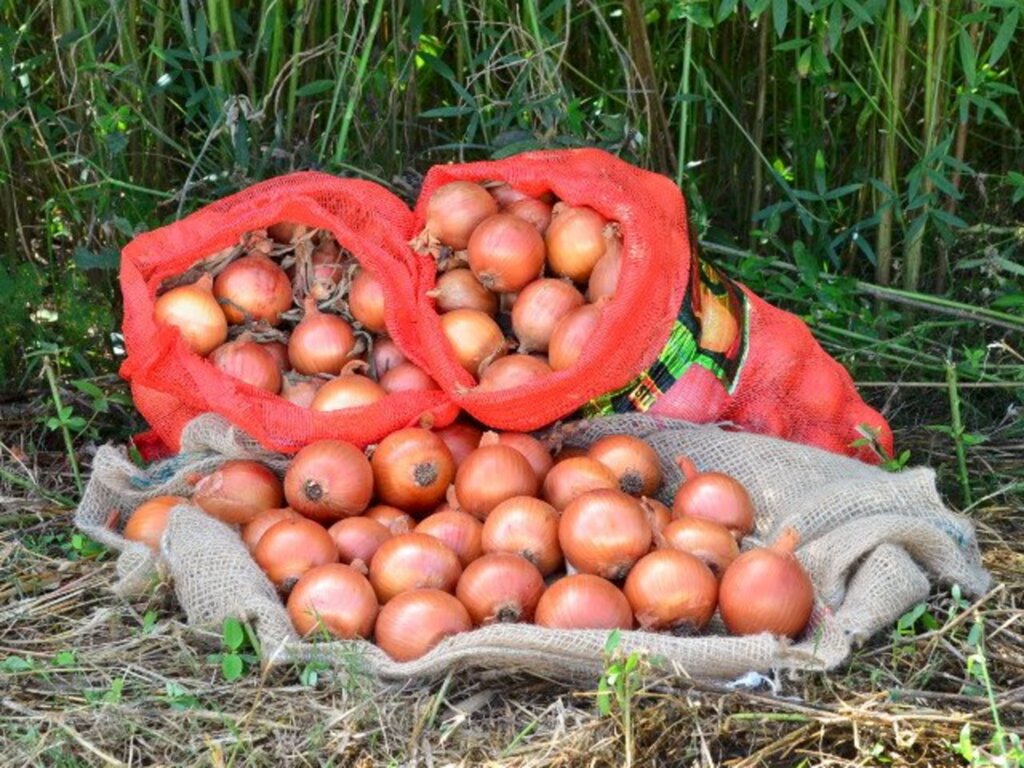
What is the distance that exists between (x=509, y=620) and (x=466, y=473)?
0.38 metres

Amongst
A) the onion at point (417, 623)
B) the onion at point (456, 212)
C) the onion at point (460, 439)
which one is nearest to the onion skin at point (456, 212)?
the onion at point (456, 212)

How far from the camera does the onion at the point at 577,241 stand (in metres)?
3.38

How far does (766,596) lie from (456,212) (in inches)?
45.8

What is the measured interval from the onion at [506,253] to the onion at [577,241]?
0.03m

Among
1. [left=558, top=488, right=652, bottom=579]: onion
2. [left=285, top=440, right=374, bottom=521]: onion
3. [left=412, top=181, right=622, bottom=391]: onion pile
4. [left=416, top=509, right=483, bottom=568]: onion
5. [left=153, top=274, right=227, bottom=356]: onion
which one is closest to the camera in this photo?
[left=558, top=488, right=652, bottom=579]: onion

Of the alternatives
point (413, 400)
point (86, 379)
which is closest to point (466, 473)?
point (413, 400)

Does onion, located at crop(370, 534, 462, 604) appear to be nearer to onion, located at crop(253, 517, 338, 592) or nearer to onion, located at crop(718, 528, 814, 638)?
onion, located at crop(253, 517, 338, 592)

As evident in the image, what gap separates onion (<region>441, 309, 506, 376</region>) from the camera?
11.0 ft

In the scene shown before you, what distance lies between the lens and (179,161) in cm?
399

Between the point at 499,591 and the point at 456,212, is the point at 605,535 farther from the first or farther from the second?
the point at 456,212

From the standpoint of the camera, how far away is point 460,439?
3293 mm

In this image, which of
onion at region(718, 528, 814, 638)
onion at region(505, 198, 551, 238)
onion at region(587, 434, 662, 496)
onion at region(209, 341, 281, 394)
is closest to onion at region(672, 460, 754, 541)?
onion at region(587, 434, 662, 496)

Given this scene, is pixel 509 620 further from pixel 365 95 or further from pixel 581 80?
pixel 581 80

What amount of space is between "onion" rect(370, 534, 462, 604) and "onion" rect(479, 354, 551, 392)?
1.54 feet
